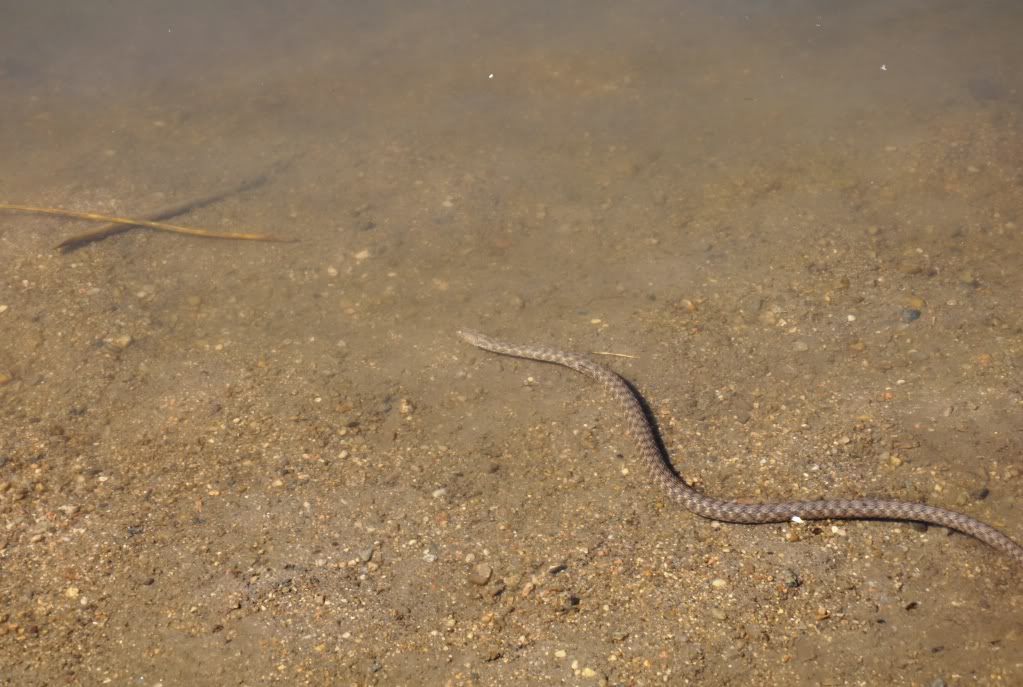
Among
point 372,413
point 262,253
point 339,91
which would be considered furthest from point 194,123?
A: point 372,413

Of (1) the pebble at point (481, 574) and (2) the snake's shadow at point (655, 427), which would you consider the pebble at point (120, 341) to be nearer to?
(1) the pebble at point (481, 574)

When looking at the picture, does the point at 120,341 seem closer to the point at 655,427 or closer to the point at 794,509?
the point at 655,427

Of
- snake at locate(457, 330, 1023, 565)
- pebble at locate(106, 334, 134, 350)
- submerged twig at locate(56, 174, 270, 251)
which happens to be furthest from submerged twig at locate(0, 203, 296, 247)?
snake at locate(457, 330, 1023, 565)

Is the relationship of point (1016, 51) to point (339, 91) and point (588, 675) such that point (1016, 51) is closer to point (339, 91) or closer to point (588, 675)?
point (339, 91)

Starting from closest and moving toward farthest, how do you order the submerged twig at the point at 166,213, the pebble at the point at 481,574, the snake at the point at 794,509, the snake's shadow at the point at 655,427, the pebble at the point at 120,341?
the pebble at the point at 481,574, the snake at the point at 794,509, the snake's shadow at the point at 655,427, the pebble at the point at 120,341, the submerged twig at the point at 166,213

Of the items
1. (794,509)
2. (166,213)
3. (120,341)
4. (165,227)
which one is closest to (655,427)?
(794,509)

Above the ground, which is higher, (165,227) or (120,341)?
(165,227)

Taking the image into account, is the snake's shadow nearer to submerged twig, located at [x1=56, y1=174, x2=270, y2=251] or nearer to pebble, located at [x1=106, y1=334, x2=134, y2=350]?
pebble, located at [x1=106, y1=334, x2=134, y2=350]

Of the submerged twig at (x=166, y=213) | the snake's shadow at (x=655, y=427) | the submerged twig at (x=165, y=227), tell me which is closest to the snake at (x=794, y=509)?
the snake's shadow at (x=655, y=427)
